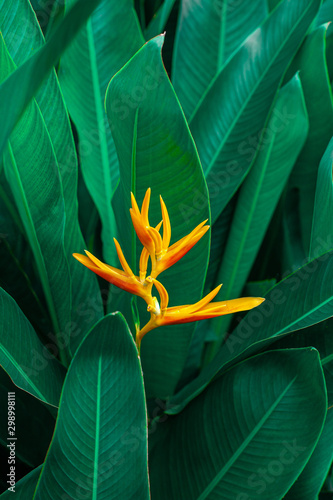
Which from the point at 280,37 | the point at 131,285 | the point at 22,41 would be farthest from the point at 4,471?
the point at 280,37

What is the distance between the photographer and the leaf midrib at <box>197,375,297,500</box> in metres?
0.47

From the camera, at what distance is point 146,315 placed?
1.81 feet

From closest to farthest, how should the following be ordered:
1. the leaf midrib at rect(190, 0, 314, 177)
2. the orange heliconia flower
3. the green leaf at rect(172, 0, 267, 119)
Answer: the orange heliconia flower → the leaf midrib at rect(190, 0, 314, 177) → the green leaf at rect(172, 0, 267, 119)

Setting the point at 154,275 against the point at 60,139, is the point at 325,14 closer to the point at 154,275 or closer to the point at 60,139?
the point at 60,139

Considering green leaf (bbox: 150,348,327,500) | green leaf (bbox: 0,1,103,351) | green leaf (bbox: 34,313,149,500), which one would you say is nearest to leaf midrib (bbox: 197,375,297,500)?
green leaf (bbox: 150,348,327,500)

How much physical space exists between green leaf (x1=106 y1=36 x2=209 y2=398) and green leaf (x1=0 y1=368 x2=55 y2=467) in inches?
7.3

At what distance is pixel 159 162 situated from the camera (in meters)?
0.49

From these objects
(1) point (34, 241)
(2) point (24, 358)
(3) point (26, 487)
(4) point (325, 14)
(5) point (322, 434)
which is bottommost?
(5) point (322, 434)

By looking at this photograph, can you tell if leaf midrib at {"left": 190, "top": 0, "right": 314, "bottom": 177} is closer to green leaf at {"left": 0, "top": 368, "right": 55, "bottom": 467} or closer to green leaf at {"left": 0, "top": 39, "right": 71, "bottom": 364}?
green leaf at {"left": 0, "top": 39, "right": 71, "bottom": 364}

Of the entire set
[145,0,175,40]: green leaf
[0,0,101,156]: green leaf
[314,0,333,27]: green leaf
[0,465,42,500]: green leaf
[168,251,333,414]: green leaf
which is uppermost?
[145,0,175,40]: green leaf

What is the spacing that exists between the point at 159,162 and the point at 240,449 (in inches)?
11.4

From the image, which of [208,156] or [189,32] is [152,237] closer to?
[208,156]

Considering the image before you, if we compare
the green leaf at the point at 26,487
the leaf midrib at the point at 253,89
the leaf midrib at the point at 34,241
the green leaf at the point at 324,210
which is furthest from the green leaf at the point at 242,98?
the green leaf at the point at 26,487

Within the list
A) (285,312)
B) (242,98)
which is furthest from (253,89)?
(285,312)
